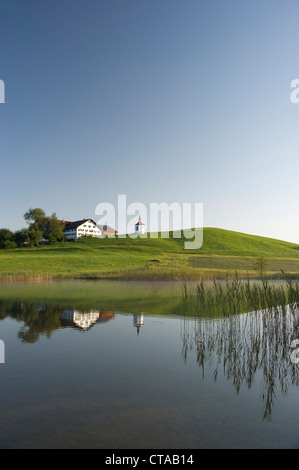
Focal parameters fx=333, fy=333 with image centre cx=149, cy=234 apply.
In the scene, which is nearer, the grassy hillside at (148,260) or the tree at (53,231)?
the grassy hillside at (148,260)

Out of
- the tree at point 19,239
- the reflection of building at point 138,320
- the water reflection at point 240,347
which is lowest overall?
the reflection of building at point 138,320

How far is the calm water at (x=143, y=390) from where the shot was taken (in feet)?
24.2

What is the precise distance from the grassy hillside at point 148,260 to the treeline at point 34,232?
977cm

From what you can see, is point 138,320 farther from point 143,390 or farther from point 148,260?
point 148,260

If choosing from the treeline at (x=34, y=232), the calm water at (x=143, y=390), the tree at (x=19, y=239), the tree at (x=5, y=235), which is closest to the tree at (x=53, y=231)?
the treeline at (x=34, y=232)

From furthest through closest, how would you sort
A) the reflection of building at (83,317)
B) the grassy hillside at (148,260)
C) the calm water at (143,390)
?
1. the grassy hillside at (148,260)
2. the reflection of building at (83,317)
3. the calm water at (143,390)

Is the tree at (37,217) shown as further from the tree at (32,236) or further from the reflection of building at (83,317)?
the reflection of building at (83,317)

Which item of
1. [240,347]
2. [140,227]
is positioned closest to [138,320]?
[240,347]

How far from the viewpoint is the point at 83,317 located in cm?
2239

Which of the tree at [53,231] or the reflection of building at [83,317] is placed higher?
the tree at [53,231]

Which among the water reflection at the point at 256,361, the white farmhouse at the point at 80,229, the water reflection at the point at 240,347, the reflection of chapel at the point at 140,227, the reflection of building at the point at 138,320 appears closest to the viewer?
the water reflection at the point at 256,361

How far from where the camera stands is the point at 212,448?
6.93 metres

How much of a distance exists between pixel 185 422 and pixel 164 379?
3.03 meters

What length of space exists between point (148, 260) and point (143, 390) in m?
65.1
